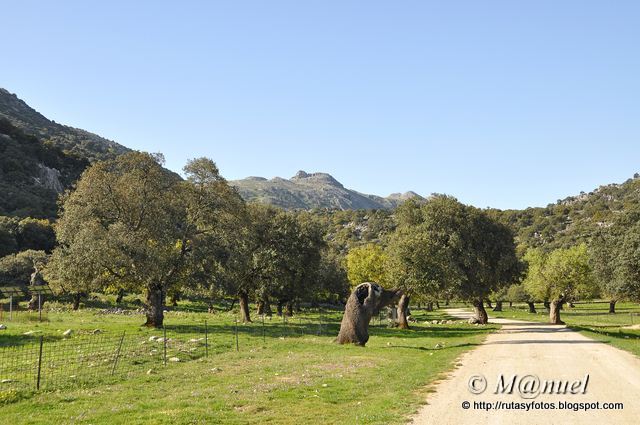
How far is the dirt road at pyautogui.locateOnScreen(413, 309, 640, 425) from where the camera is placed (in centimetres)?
1301

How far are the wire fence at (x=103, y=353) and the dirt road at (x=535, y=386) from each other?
42.8 feet

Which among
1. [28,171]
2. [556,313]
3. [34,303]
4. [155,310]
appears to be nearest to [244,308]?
[155,310]

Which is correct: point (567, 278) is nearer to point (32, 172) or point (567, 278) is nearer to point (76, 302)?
point (76, 302)

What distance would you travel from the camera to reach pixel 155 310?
123 ft

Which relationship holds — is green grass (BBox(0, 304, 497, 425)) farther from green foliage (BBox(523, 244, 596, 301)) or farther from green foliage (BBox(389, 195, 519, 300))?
green foliage (BBox(523, 244, 596, 301))

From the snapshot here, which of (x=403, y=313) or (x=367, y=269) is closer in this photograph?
(x=403, y=313)

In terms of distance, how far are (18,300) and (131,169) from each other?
30874mm


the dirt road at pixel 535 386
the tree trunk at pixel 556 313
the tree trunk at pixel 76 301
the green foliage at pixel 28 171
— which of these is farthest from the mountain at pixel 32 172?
the dirt road at pixel 535 386

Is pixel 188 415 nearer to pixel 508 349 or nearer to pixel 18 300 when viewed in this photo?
pixel 508 349

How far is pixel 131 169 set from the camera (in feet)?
134

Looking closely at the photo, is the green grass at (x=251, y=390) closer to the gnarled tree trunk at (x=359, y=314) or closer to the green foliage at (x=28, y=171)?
the gnarled tree trunk at (x=359, y=314)

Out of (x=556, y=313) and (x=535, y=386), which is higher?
(x=535, y=386)

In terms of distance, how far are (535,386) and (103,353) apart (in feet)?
66.4

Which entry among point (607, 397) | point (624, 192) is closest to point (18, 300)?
point (607, 397)
